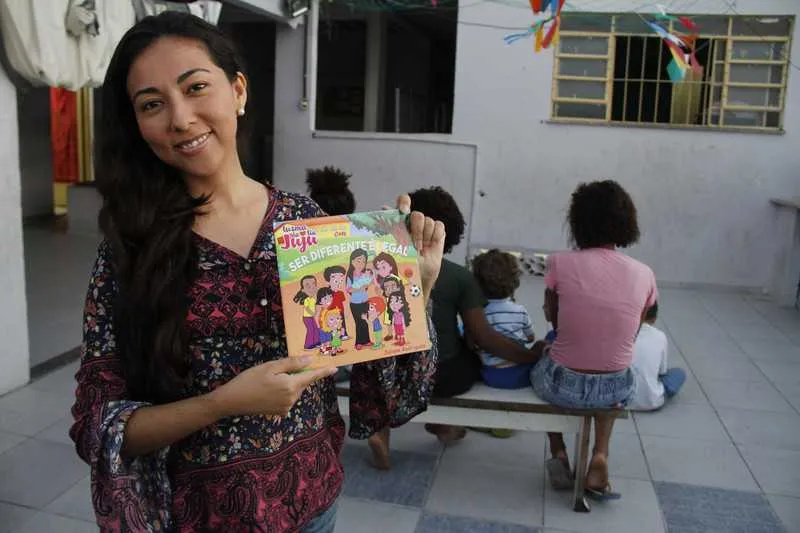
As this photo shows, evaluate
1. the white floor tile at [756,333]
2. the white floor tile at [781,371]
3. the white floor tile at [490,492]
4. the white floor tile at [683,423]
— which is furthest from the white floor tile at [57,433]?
the white floor tile at [756,333]

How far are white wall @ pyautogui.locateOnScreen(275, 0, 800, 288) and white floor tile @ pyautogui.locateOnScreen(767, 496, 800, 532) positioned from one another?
4641mm

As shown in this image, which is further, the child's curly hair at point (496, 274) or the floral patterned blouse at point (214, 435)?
the child's curly hair at point (496, 274)

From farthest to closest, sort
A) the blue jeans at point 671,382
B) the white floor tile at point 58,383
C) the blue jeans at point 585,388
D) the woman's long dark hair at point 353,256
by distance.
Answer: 1. the blue jeans at point 671,382
2. the white floor tile at point 58,383
3. the blue jeans at point 585,388
4. the woman's long dark hair at point 353,256

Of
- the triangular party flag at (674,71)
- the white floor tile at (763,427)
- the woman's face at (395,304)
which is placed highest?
the triangular party flag at (674,71)

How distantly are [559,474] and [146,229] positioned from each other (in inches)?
96.9

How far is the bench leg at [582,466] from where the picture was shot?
111 inches

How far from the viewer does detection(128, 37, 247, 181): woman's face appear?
→ 108 centimetres

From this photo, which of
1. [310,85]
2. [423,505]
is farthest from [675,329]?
[310,85]

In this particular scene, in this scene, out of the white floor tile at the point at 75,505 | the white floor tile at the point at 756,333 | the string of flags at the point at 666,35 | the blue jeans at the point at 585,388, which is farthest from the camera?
the string of flags at the point at 666,35

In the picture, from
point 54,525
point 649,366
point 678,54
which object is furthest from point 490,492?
point 678,54

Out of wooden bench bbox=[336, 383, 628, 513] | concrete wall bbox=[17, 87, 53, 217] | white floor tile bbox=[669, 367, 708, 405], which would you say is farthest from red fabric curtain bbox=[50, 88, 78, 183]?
white floor tile bbox=[669, 367, 708, 405]

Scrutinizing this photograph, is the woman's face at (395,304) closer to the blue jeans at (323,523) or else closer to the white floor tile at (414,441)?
the blue jeans at (323,523)

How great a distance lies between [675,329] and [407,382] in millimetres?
4974

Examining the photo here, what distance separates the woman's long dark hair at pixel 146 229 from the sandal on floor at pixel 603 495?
2334mm
